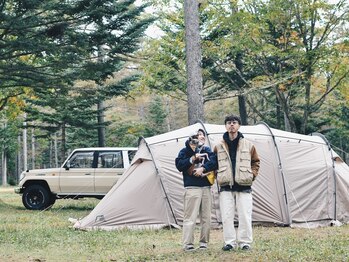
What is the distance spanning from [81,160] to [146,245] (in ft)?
24.7

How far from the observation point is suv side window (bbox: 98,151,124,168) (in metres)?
14.9

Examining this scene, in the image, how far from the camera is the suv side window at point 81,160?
1521 centimetres

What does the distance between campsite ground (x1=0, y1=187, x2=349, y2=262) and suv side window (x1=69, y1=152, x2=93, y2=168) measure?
387 centimetres

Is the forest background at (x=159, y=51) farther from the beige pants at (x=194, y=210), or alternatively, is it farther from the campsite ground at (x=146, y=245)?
the beige pants at (x=194, y=210)

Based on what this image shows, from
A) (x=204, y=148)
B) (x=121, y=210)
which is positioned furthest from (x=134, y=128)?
(x=204, y=148)

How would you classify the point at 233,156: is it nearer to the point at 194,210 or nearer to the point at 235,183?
the point at 235,183

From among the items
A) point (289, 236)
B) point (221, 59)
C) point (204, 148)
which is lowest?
point (289, 236)

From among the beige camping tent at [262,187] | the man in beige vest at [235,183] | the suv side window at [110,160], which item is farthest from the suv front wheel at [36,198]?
the man in beige vest at [235,183]

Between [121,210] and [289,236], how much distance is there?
11.6ft

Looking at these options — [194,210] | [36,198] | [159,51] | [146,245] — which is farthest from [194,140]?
[159,51]

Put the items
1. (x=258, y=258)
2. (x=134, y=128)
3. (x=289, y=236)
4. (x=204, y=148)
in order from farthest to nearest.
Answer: (x=134, y=128)
(x=289, y=236)
(x=204, y=148)
(x=258, y=258)

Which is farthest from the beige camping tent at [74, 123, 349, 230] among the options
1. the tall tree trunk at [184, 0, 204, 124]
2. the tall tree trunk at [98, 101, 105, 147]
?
the tall tree trunk at [98, 101, 105, 147]

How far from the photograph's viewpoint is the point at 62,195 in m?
15.4

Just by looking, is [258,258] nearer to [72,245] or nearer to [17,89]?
[72,245]
